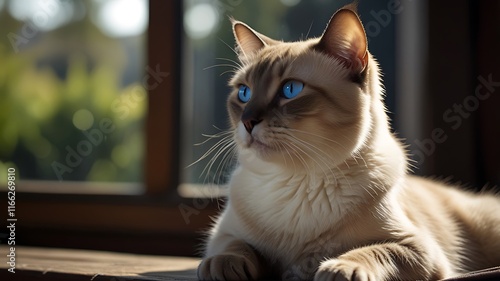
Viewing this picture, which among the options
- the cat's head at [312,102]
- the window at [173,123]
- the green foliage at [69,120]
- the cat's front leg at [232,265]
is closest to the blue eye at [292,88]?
the cat's head at [312,102]

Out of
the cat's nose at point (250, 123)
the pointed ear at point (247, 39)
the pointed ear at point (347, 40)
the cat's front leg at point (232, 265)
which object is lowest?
the cat's front leg at point (232, 265)

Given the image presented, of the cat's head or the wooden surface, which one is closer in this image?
the cat's head

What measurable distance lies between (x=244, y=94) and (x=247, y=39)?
210 mm

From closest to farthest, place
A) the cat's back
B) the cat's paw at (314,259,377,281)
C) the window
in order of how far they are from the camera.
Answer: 1. the cat's paw at (314,259,377,281)
2. the cat's back
3. the window

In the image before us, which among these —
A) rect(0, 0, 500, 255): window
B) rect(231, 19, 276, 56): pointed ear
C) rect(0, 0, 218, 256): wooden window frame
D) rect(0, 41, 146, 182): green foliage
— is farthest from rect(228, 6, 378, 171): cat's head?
rect(0, 41, 146, 182): green foliage

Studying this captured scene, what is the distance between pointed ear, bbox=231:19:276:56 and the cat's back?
22.6 inches

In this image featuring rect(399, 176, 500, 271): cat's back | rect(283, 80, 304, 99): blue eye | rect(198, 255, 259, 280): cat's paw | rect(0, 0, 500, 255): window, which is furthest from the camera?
rect(0, 0, 500, 255): window

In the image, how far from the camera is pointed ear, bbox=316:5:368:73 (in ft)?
4.24

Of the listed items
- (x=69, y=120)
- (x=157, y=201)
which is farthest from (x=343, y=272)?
(x=69, y=120)

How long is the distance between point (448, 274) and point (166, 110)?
149 cm

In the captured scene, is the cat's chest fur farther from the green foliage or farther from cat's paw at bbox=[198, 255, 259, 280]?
the green foliage

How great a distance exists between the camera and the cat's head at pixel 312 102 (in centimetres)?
128

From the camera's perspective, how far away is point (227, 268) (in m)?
1.23

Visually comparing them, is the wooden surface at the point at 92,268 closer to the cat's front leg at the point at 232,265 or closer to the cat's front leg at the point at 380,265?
the cat's front leg at the point at 232,265
